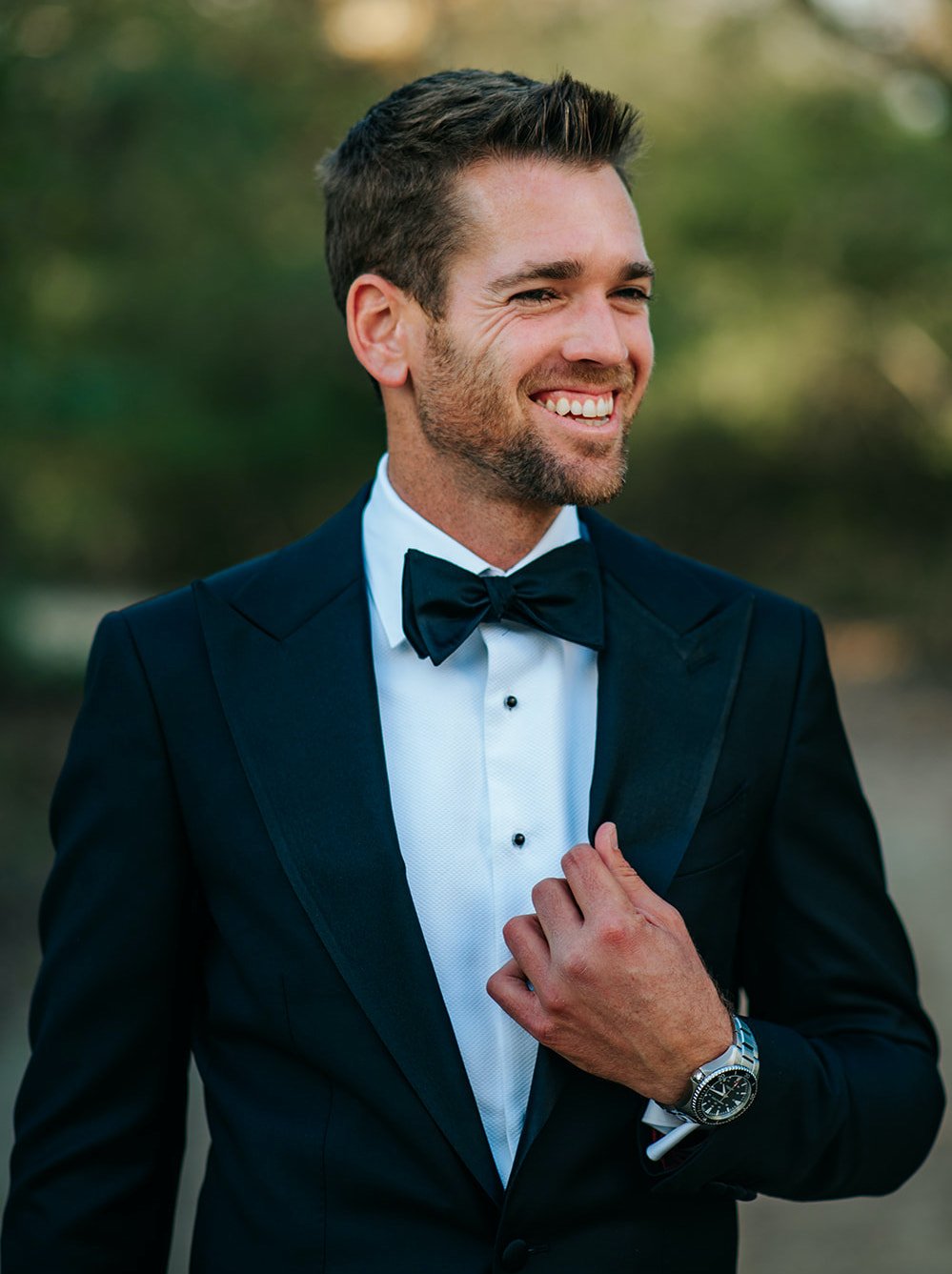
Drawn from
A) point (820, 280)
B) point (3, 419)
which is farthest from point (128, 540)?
point (820, 280)

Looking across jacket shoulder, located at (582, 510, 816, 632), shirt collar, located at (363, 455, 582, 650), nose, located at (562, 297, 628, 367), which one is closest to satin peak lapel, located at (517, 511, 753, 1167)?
jacket shoulder, located at (582, 510, 816, 632)

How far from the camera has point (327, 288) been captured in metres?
11.4

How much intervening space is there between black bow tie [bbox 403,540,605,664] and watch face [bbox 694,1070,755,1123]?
654mm

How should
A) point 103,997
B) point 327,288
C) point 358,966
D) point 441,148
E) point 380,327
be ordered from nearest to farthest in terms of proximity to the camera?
point 358,966, point 103,997, point 441,148, point 380,327, point 327,288

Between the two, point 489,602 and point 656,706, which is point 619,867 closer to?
point 656,706

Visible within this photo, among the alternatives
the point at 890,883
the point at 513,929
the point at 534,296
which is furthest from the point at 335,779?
the point at 890,883

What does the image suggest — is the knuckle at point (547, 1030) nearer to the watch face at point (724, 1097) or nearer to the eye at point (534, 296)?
the watch face at point (724, 1097)

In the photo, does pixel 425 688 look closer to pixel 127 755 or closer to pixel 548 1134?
pixel 127 755

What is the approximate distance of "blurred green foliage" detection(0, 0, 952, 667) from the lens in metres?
10.0

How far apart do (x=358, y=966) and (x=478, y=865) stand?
237 millimetres

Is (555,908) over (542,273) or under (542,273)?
under

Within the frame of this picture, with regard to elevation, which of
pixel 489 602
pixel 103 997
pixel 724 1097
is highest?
pixel 489 602

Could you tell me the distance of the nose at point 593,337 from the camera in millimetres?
2049

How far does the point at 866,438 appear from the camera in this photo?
15914 mm
